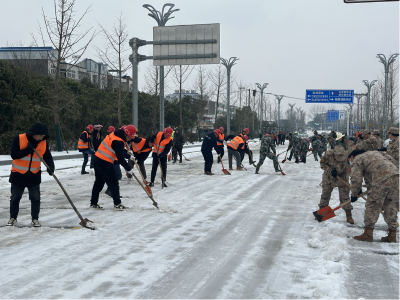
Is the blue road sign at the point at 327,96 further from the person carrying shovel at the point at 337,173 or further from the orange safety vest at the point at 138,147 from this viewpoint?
the person carrying shovel at the point at 337,173

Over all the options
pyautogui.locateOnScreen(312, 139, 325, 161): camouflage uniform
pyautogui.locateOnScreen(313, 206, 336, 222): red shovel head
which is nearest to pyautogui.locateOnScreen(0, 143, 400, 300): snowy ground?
pyautogui.locateOnScreen(313, 206, 336, 222): red shovel head

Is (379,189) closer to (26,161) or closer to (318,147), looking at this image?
(26,161)

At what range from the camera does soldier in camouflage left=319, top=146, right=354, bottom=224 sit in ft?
24.3

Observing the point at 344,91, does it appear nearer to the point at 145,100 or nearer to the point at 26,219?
the point at 145,100

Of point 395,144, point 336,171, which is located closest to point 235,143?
point 395,144

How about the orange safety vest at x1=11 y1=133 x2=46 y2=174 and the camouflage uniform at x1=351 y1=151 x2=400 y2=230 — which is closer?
the camouflage uniform at x1=351 y1=151 x2=400 y2=230

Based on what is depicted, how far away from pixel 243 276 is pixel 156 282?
37.2 inches

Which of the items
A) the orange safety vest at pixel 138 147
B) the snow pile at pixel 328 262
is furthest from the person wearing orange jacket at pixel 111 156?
the snow pile at pixel 328 262

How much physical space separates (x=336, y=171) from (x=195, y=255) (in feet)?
10.6

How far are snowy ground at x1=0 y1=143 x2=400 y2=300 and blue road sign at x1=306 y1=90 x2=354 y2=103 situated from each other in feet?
122

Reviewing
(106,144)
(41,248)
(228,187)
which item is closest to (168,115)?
(228,187)

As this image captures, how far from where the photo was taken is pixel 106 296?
396 cm

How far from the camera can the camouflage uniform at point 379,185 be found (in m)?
6.14

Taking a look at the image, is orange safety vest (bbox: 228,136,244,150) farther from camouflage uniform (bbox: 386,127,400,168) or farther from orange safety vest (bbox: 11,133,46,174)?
orange safety vest (bbox: 11,133,46,174)
